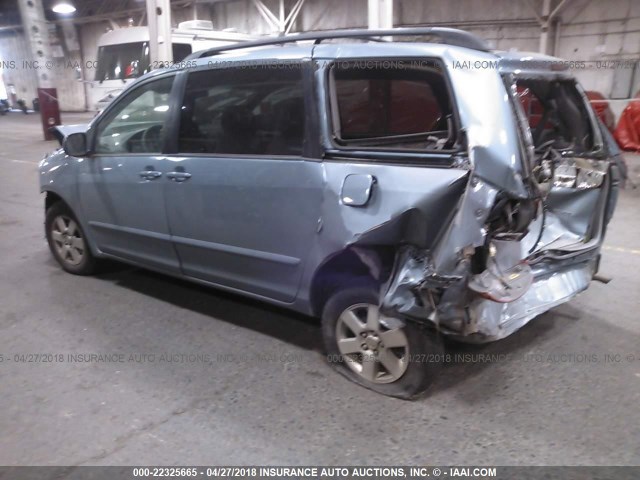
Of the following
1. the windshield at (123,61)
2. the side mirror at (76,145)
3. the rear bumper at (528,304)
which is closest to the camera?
the rear bumper at (528,304)

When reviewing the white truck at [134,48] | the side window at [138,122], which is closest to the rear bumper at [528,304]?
the side window at [138,122]

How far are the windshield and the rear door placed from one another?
34.5ft

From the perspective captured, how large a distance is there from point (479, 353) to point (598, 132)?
166 centimetres

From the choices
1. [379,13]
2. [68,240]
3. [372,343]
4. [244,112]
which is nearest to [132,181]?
[244,112]

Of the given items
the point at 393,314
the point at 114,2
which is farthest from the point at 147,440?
the point at 114,2

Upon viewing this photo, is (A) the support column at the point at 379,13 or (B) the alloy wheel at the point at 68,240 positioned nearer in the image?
(B) the alloy wheel at the point at 68,240

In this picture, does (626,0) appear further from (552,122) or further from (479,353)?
(479,353)

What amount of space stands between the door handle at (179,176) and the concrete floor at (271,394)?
1008mm

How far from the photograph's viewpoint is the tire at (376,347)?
2791 millimetres

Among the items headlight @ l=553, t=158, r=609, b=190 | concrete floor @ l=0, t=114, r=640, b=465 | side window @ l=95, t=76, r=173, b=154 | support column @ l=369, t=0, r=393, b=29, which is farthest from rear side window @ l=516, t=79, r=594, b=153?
support column @ l=369, t=0, r=393, b=29

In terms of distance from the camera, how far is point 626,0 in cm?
1169

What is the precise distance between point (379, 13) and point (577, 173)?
5.96 metres

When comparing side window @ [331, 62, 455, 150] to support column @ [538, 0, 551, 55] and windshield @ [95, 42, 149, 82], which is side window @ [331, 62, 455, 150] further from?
windshield @ [95, 42, 149, 82]

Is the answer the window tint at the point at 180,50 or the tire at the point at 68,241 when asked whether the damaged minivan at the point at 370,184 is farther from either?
the window tint at the point at 180,50
